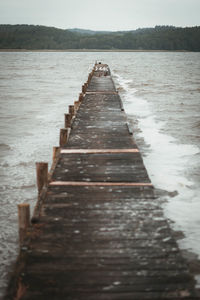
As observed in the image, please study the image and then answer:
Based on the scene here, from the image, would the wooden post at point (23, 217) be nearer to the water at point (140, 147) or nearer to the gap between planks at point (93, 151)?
the water at point (140, 147)

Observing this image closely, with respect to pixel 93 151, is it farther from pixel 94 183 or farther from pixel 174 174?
pixel 174 174

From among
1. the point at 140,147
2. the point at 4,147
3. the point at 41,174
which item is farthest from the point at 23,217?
the point at 140,147

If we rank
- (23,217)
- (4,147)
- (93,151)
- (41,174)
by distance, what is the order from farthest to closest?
1. (4,147)
2. (93,151)
3. (41,174)
4. (23,217)

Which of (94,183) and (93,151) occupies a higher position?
(93,151)

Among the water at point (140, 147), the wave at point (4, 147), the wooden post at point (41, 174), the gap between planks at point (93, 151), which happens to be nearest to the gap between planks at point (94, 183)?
the wooden post at point (41, 174)

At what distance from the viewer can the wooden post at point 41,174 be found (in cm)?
494

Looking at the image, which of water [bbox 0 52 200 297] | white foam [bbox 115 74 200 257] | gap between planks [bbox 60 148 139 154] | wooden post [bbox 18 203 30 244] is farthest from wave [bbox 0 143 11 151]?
wooden post [bbox 18 203 30 244]

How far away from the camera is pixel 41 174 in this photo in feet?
16.5

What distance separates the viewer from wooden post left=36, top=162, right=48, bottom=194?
4.94m

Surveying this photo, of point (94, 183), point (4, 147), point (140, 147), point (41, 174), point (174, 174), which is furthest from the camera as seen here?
point (140, 147)

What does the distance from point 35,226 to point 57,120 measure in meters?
11.8

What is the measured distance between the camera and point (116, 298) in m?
2.93

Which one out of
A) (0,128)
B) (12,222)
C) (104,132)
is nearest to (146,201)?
(12,222)

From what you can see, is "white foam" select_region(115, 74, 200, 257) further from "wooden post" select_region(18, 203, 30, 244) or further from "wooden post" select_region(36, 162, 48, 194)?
"wooden post" select_region(18, 203, 30, 244)
